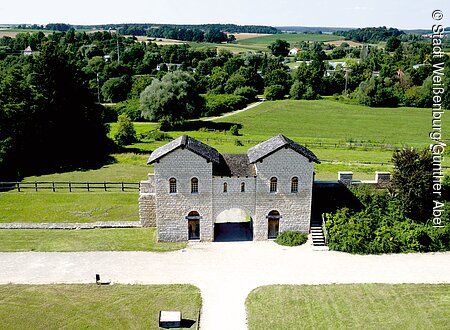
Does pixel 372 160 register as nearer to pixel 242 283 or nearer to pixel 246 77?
pixel 242 283

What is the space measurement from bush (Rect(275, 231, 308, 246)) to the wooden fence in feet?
51.7

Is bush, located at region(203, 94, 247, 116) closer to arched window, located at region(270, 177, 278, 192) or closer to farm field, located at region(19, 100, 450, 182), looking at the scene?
farm field, located at region(19, 100, 450, 182)

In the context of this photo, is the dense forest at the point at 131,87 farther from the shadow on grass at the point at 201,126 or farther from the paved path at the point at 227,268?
the paved path at the point at 227,268

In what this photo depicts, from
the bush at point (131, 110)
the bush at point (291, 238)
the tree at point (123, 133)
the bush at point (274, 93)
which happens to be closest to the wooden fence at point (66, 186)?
the bush at point (291, 238)

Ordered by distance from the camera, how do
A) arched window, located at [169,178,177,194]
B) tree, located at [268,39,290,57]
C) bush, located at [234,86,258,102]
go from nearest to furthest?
1. arched window, located at [169,178,177,194]
2. bush, located at [234,86,258,102]
3. tree, located at [268,39,290,57]

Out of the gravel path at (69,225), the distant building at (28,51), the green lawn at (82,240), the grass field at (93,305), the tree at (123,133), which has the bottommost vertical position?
the grass field at (93,305)

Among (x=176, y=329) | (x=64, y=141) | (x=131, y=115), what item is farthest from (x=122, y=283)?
(x=131, y=115)

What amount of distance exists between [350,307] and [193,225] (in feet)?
41.3

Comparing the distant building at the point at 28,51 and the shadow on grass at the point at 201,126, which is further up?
the distant building at the point at 28,51

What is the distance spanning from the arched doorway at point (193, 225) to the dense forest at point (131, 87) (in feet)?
81.2

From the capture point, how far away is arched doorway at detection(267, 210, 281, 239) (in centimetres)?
3388

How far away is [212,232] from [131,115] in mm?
58004

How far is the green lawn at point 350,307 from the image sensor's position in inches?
951

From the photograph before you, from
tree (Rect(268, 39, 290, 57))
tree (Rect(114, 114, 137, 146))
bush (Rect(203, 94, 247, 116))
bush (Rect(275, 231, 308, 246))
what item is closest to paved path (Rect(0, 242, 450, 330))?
bush (Rect(275, 231, 308, 246))
